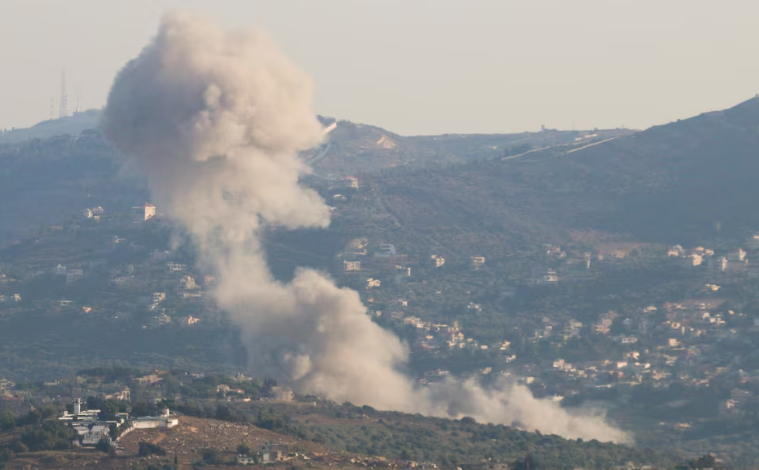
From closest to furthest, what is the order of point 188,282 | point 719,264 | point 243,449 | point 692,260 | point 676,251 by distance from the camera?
point 243,449
point 719,264
point 692,260
point 188,282
point 676,251

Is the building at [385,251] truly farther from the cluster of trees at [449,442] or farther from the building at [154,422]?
the building at [154,422]

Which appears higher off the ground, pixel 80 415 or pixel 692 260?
pixel 692 260

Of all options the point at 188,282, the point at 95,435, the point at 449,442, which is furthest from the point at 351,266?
the point at 95,435

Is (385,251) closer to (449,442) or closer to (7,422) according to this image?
(449,442)

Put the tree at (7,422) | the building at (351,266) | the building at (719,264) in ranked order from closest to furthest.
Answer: the tree at (7,422) < the building at (719,264) < the building at (351,266)

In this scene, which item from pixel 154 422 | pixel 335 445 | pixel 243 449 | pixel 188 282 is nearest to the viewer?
pixel 243 449

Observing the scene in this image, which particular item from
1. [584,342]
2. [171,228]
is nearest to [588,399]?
[584,342]

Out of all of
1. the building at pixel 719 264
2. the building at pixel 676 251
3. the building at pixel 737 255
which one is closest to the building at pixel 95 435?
the building at pixel 719 264

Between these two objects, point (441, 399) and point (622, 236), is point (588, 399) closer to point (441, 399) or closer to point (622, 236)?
point (441, 399)

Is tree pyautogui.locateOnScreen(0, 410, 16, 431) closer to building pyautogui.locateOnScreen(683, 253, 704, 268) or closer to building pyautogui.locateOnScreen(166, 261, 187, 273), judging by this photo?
building pyautogui.locateOnScreen(683, 253, 704, 268)

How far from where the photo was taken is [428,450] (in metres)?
99.8

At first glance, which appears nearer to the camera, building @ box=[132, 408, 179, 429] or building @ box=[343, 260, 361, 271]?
building @ box=[132, 408, 179, 429]

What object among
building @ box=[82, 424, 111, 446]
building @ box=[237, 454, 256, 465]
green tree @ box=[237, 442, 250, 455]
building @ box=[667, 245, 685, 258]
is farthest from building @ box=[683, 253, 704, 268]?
building @ box=[237, 454, 256, 465]

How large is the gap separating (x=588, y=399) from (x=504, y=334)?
27.8 meters
